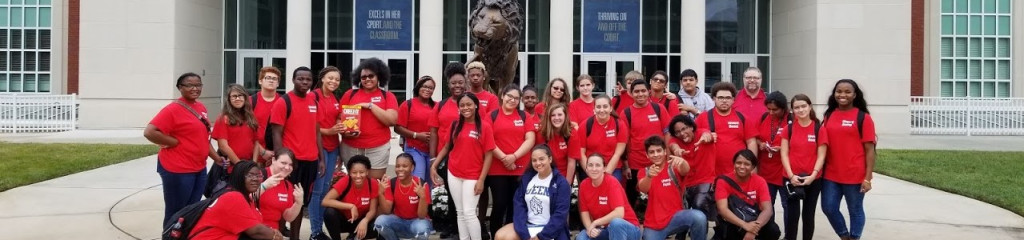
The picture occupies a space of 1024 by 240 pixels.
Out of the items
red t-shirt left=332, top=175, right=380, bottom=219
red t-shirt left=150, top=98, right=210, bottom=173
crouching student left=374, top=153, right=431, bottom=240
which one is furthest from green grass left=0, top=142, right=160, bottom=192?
crouching student left=374, top=153, right=431, bottom=240

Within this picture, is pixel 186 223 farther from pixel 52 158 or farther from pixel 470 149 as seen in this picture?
pixel 52 158

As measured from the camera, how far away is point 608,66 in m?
27.0

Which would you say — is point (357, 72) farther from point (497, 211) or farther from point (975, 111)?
point (975, 111)

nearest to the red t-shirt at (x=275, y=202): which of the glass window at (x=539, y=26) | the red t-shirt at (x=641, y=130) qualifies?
the red t-shirt at (x=641, y=130)

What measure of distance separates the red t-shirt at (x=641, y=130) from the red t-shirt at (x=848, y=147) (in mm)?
1427

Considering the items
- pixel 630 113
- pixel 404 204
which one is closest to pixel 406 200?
pixel 404 204

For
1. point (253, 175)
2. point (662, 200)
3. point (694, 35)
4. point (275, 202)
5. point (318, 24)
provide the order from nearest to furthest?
point (253, 175), point (275, 202), point (662, 200), point (694, 35), point (318, 24)

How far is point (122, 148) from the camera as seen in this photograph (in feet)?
53.0

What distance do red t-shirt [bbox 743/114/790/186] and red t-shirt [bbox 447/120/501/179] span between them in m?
2.41

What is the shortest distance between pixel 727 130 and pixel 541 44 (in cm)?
2048

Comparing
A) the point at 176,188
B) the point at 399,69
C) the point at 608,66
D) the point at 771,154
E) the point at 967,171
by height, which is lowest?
the point at 967,171

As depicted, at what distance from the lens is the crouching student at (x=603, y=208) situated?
19.8ft

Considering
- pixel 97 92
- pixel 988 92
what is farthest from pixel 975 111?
pixel 97 92

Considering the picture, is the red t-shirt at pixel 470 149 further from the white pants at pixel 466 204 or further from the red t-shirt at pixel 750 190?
the red t-shirt at pixel 750 190
